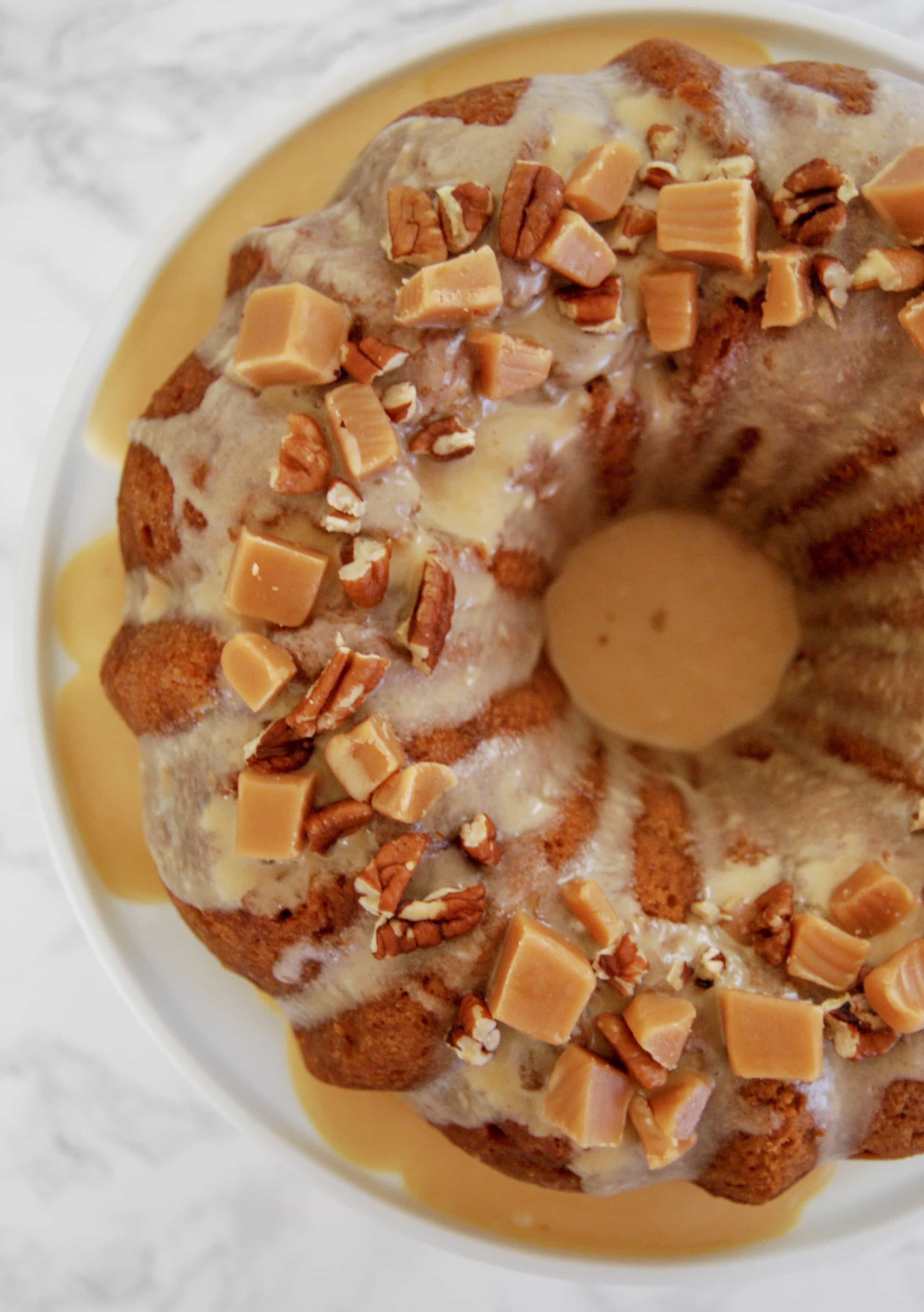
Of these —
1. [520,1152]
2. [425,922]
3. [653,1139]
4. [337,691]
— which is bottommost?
[520,1152]

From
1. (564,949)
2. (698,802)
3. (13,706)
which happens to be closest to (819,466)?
(698,802)

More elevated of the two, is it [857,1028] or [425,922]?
[425,922]

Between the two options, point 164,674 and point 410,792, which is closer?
point 410,792

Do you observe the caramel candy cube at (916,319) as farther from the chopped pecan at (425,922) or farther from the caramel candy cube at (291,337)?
the chopped pecan at (425,922)

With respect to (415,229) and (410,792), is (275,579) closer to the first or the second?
(410,792)

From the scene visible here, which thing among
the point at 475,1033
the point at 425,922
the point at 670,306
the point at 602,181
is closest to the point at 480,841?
the point at 425,922

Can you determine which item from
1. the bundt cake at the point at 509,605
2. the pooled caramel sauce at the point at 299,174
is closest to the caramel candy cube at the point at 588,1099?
the bundt cake at the point at 509,605
